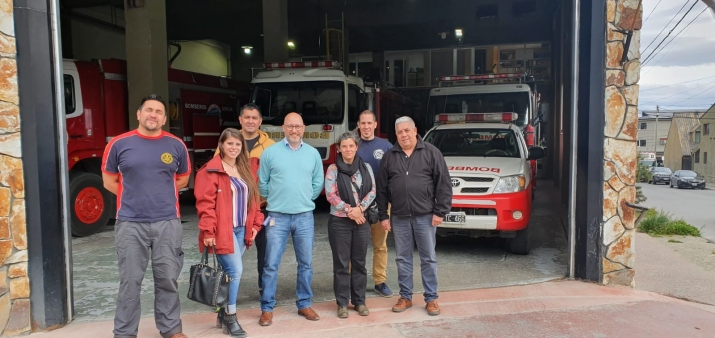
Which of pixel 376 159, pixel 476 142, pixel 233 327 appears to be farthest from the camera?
pixel 476 142

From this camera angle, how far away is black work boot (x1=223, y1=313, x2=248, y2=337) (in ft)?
12.7

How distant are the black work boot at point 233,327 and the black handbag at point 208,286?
251 millimetres

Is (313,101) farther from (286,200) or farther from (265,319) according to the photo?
(265,319)

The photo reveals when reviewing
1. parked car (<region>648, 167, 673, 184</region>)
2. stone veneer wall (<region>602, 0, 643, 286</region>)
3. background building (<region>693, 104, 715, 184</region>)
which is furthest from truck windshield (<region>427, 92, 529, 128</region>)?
background building (<region>693, 104, 715, 184</region>)

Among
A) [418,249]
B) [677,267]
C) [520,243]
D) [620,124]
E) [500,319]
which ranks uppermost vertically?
[620,124]

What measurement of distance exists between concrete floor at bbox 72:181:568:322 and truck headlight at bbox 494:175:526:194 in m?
0.91

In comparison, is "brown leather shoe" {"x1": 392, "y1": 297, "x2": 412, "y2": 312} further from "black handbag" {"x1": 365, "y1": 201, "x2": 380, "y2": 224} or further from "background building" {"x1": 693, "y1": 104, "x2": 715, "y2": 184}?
"background building" {"x1": 693, "y1": 104, "x2": 715, "y2": 184}

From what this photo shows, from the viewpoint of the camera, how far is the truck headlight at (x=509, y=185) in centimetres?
604

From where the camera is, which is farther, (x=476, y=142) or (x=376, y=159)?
(x=476, y=142)

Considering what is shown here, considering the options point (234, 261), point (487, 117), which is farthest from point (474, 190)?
point (234, 261)

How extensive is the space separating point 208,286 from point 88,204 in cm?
556

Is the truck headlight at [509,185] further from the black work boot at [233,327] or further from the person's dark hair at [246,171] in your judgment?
the black work boot at [233,327]

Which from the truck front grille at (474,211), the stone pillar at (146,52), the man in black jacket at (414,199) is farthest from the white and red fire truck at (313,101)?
the man in black jacket at (414,199)

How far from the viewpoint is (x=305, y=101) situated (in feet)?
30.1
